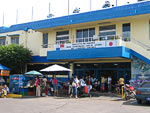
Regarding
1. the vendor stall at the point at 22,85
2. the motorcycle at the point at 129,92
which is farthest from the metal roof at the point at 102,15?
the vendor stall at the point at 22,85

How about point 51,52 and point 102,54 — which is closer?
point 102,54

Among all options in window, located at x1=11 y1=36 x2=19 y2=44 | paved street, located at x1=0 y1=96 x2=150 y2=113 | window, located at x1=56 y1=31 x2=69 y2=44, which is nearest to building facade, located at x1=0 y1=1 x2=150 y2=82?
window, located at x1=56 y1=31 x2=69 y2=44

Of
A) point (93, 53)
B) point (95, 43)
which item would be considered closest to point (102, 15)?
point (95, 43)

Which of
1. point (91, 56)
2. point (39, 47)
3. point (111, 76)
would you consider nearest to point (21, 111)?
point (91, 56)

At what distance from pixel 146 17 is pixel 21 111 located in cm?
1332

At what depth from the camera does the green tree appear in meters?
23.2

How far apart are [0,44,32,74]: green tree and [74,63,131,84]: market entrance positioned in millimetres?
6316

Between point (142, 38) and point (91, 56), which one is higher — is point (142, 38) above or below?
above

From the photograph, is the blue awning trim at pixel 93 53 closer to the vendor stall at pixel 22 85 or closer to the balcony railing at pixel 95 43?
the balcony railing at pixel 95 43

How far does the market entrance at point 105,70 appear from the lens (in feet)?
63.3

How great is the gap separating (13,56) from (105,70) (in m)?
10.4

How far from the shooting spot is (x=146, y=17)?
18250 mm

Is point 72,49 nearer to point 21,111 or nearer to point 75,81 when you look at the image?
point 75,81

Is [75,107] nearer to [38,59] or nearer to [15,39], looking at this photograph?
[38,59]
